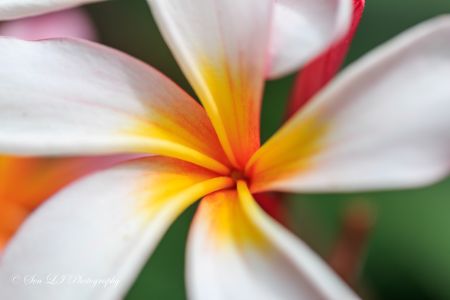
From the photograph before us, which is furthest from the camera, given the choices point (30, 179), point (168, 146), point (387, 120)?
point (30, 179)

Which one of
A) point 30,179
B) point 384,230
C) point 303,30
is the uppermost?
point 303,30

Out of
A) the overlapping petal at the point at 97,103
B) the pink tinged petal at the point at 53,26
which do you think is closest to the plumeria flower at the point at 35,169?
the pink tinged petal at the point at 53,26

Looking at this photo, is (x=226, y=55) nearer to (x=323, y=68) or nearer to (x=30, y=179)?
(x=323, y=68)

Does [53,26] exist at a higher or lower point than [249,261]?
higher

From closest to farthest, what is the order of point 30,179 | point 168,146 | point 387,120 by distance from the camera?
point 387,120, point 168,146, point 30,179

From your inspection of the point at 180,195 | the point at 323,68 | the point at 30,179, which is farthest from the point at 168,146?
the point at 30,179

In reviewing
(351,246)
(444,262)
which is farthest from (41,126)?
(444,262)

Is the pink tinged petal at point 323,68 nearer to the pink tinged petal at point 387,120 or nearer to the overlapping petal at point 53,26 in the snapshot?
the pink tinged petal at point 387,120
